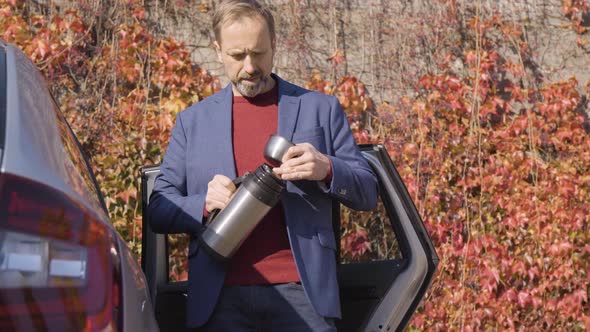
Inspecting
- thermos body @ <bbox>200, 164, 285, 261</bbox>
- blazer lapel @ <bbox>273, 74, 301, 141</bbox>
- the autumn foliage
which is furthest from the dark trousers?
the autumn foliage

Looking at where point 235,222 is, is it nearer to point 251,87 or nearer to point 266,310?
point 266,310

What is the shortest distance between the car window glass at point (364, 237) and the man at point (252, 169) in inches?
133

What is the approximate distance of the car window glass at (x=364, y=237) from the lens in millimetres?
6578

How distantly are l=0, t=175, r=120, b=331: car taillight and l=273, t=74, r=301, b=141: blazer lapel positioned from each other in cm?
135

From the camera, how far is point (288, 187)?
300 cm

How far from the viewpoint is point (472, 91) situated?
7.28 metres

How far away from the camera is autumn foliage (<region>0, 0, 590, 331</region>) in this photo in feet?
21.7

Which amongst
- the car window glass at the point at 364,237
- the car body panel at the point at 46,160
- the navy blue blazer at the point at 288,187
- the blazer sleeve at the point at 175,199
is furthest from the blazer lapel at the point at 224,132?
the car window glass at the point at 364,237

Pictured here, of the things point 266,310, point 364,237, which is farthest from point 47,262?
point 364,237

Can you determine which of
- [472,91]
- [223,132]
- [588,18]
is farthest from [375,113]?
[223,132]

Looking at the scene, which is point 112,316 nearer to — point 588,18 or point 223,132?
point 223,132

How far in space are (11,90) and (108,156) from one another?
4457 mm

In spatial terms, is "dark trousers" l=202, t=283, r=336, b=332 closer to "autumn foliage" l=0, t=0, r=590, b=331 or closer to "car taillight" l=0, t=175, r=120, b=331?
"car taillight" l=0, t=175, r=120, b=331

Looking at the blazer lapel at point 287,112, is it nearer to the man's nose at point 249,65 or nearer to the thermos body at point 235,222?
the man's nose at point 249,65
